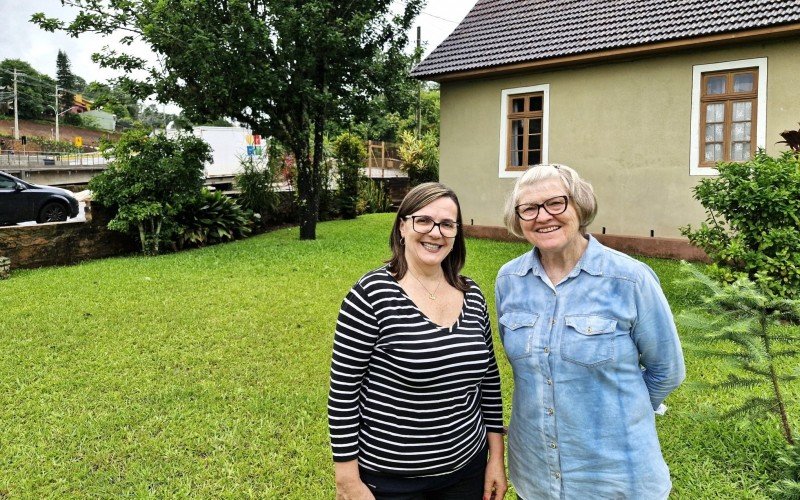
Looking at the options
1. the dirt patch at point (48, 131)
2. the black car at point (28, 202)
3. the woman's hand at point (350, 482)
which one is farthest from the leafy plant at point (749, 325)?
the dirt patch at point (48, 131)

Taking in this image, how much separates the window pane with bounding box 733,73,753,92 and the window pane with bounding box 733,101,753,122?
0.25 m

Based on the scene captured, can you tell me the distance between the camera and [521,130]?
1310 cm

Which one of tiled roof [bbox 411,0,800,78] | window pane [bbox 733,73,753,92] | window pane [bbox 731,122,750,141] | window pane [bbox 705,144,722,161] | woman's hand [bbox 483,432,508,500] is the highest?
tiled roof [bbox 411,0,800,78]

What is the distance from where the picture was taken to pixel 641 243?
11.3 metres

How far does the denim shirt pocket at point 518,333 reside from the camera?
1.96 meters

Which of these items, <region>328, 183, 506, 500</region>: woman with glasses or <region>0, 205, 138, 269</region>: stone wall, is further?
<region>0, 205, 138, 269</region>: stone wall

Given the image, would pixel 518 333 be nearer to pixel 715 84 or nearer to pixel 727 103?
pixel 727 103

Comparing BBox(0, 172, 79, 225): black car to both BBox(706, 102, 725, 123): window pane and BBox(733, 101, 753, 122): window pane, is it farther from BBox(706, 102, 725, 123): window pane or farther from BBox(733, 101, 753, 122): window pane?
BBox(733, 101, 753, 122): window pane

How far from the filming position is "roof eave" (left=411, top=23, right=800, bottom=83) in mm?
9602

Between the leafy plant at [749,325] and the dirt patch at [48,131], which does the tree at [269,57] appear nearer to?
the leafy plant at [749,325]

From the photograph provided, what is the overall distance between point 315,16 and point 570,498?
11.7 m

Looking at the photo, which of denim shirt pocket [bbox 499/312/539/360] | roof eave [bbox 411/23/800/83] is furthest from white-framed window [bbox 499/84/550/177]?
denim shirt pocket [bbox 499/312/539/360]

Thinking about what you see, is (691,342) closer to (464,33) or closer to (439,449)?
(439,449)

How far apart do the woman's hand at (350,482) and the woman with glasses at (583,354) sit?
60 centimetres
